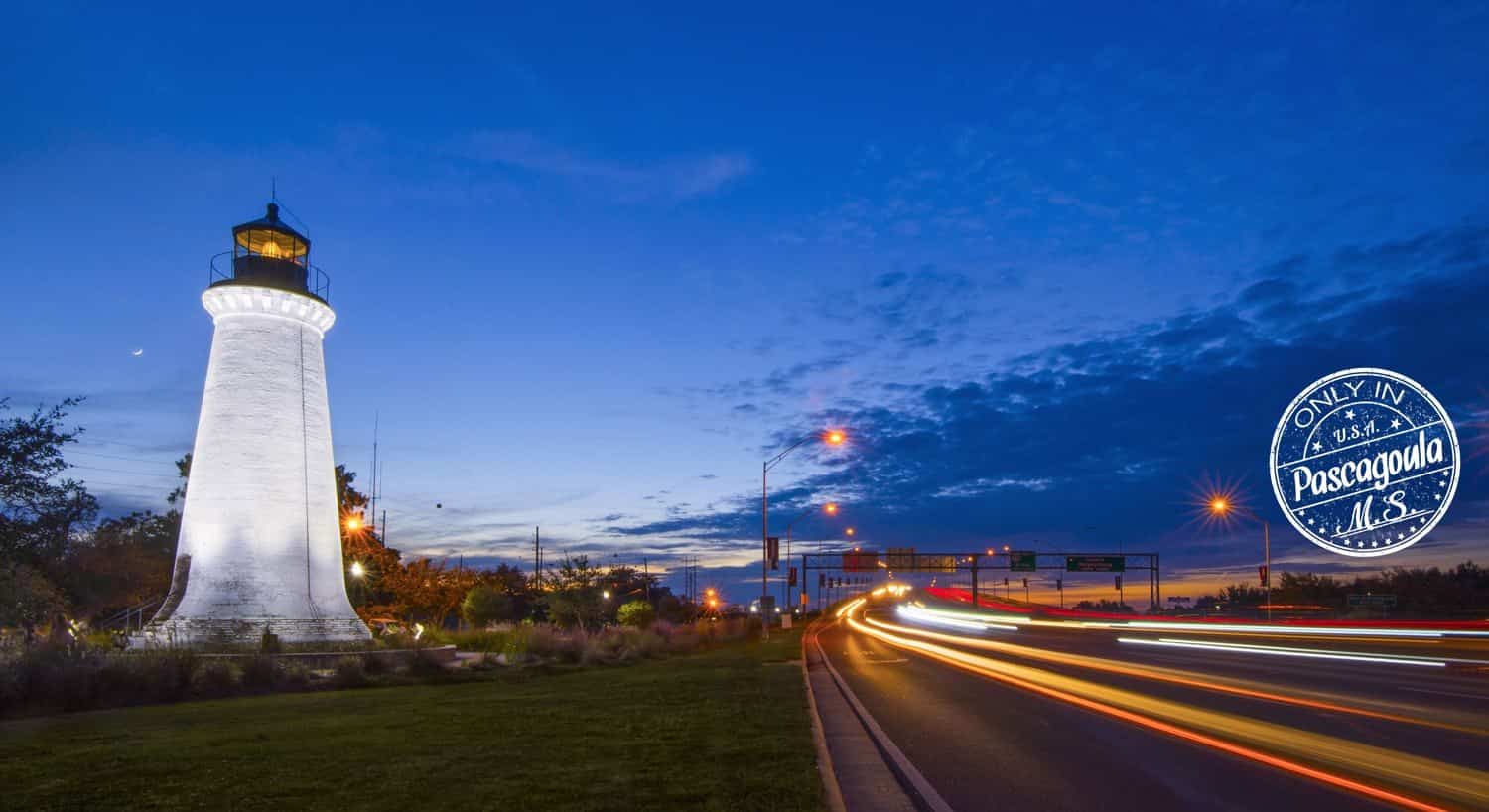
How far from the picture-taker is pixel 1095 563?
9619 cm

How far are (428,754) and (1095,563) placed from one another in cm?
9409

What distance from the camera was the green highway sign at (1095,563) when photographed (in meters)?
95.9

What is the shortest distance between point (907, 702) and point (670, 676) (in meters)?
7.88

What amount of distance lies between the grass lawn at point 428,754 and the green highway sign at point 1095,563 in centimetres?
8373

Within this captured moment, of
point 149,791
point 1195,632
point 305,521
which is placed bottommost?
point 1195,632

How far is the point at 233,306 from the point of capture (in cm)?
3081

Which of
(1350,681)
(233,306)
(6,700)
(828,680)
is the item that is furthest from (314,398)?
(1350,681)

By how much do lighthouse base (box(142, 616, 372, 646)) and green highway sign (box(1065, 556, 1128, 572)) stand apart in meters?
80.1

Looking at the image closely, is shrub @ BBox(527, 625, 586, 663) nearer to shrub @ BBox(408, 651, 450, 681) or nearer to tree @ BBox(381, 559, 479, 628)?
shrub @ BBox(408, 651, 450, 681)

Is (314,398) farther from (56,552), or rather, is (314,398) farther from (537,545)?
(537,545)

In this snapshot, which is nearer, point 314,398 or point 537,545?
point 314,398

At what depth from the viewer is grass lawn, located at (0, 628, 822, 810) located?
8641 millimetres

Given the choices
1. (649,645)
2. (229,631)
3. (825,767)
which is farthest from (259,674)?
(825,767)

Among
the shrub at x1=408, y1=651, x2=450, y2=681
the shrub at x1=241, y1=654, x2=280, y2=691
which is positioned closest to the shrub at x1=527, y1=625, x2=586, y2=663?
the shrub at x1=408, y1=651, x2=450, y2=681
